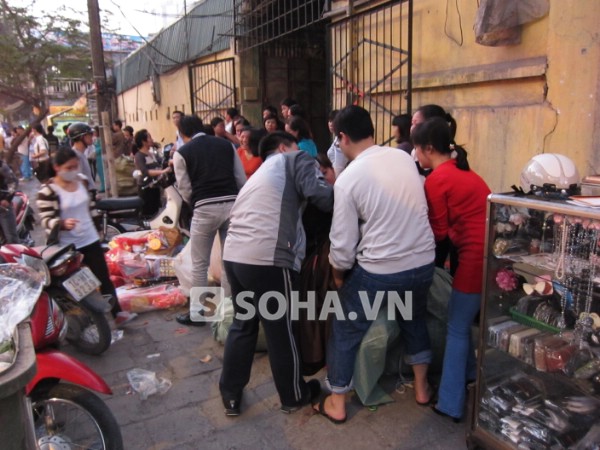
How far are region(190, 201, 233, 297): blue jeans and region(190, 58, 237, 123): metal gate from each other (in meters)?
5.52

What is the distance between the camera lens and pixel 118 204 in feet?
21.8

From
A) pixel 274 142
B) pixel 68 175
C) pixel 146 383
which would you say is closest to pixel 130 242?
pixel 68 175

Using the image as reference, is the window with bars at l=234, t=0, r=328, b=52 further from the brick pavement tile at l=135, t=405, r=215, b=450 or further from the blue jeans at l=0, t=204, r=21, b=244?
the brick pavement tile at l=135, t=405, r=215, b=450

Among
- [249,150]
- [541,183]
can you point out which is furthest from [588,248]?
[249,150]

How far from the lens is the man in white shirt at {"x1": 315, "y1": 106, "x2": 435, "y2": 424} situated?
256 cm

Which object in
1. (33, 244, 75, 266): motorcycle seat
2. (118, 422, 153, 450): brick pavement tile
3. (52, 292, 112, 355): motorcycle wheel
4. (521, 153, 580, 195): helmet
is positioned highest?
(521, 153, 580, 195): helmet

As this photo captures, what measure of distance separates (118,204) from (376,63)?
3.83 m

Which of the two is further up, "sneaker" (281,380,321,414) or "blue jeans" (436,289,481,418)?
"blue jeans" (436,289,481,418)

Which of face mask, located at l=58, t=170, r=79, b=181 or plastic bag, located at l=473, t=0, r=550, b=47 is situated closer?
face mask, located at l=58, t=170, r=79, b=181

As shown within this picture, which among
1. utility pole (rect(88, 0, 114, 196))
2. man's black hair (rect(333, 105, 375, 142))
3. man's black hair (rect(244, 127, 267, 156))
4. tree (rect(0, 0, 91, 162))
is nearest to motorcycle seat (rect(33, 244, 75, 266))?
man's black hair (rect(244, 127, 267, 156))

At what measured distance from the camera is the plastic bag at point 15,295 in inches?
66.4

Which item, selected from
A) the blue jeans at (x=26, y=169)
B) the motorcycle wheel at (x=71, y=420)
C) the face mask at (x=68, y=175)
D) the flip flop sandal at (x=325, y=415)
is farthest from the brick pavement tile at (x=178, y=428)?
the blue jeans at (x=26, y=169)

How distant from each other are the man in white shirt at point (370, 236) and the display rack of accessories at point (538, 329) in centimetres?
39

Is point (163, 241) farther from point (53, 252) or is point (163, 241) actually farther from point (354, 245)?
point (354, 245)
